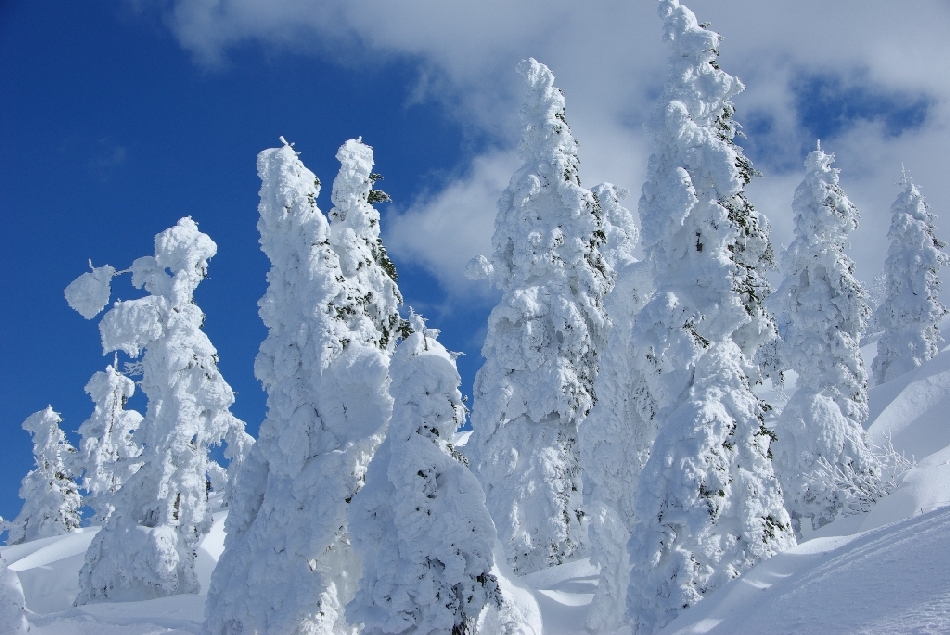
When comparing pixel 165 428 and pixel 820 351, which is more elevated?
pixel 165 428

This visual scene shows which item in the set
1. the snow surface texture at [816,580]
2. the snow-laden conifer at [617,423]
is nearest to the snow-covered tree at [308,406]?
the snow surface texture at [816,580]

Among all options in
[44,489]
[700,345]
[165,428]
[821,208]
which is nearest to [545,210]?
[700,345]

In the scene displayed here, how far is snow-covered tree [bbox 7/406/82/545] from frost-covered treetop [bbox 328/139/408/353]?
30.5 meters

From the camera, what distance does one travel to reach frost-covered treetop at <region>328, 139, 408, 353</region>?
15.4 metres

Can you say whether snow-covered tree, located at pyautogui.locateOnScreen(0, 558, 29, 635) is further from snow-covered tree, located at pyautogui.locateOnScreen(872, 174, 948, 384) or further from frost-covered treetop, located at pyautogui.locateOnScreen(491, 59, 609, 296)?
snow-covered tree, located at pyautogui.locateOnScreen(872, 174, 948, 384)

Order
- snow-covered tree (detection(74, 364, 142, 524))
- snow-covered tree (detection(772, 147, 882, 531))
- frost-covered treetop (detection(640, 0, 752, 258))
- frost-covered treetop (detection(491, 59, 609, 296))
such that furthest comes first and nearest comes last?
snow-covered tree (detection(74, 364, 142, 524)) → snow-covered tree (detection(772, 147, 882, 531)) → frost-covered treetop (detection(491, 59, 609, 296)) → frost-covered treetop (detection(640, 0, 752, 258))

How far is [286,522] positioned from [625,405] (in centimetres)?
960

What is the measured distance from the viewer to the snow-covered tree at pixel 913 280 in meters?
32.1

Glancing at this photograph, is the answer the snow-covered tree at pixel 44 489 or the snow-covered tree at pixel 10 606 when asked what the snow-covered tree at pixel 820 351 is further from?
the snow-covered tree at pixel 44 489

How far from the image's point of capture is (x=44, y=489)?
122 feet

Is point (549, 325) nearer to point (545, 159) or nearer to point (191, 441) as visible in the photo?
point (545, 159)

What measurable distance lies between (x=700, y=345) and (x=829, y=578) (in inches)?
242

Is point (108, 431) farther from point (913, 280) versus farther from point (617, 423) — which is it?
point (913, 280)

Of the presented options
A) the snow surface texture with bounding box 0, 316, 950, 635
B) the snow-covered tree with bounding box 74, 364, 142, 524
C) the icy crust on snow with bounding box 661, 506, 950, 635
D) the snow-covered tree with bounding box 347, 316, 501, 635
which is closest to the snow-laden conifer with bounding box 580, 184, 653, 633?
the snow surface texture with bounding box 0, 316, 950, 635
